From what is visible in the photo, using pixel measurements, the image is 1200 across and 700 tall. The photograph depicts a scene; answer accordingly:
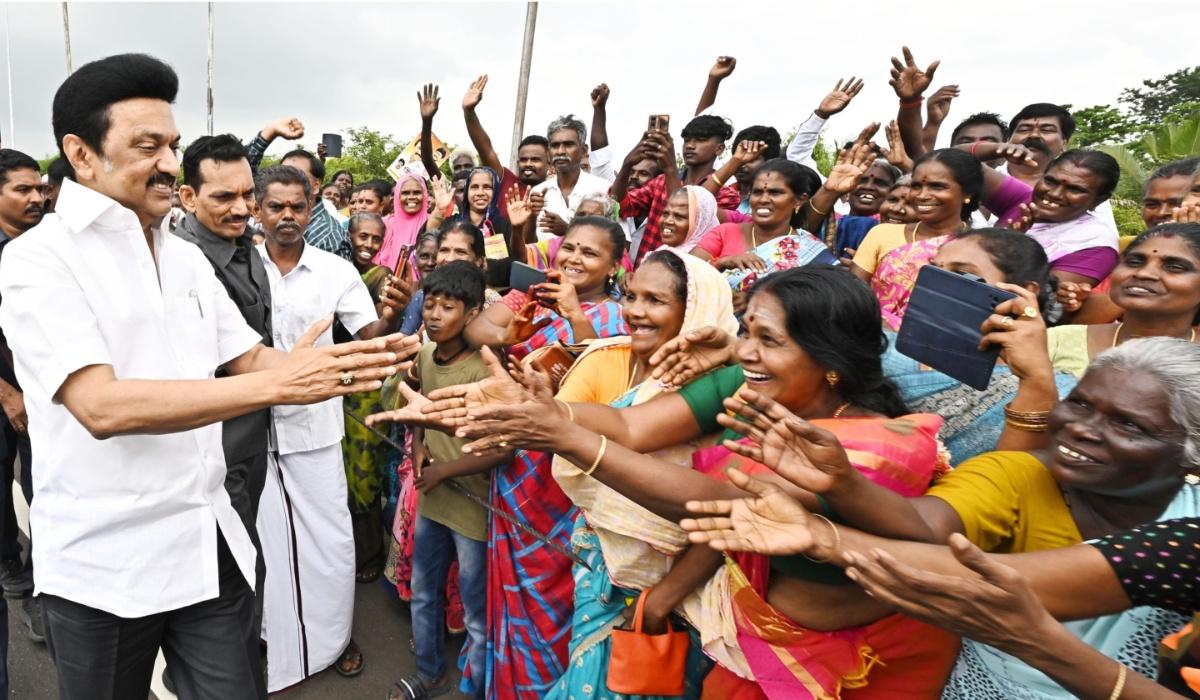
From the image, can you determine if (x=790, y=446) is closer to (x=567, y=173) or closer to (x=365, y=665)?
(x=365, y=665)

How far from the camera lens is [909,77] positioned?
12.9 ft

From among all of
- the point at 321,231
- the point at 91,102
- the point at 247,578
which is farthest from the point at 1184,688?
the point at 321,231

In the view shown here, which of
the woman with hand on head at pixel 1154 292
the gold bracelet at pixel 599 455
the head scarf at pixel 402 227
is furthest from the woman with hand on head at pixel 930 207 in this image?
the head scarf at pixel 402 227

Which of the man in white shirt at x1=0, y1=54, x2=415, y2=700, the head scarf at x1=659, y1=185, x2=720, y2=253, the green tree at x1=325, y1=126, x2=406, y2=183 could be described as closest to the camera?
the man in white shirt at x1=0, y1=54, x2=415, y2=700

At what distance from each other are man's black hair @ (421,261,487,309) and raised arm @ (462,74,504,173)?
8.28ft

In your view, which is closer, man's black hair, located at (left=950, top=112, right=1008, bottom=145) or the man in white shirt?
the man in white shirt

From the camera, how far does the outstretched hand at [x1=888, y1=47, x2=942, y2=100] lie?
386 centimetres

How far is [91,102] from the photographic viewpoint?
1.67m

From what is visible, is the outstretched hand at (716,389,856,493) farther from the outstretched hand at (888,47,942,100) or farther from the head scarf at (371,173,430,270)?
the head scarf at (371,173,430,270)

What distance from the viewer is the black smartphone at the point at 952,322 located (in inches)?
66.2

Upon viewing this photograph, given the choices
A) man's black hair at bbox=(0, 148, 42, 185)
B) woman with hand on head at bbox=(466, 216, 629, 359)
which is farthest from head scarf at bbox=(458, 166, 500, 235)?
man's black hair at bbox=(0, 148, 42, 185)

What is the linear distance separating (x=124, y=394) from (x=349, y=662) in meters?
2.09

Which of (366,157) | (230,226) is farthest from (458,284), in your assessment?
(366,157)

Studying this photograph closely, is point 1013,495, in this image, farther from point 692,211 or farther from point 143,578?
point 692,211
